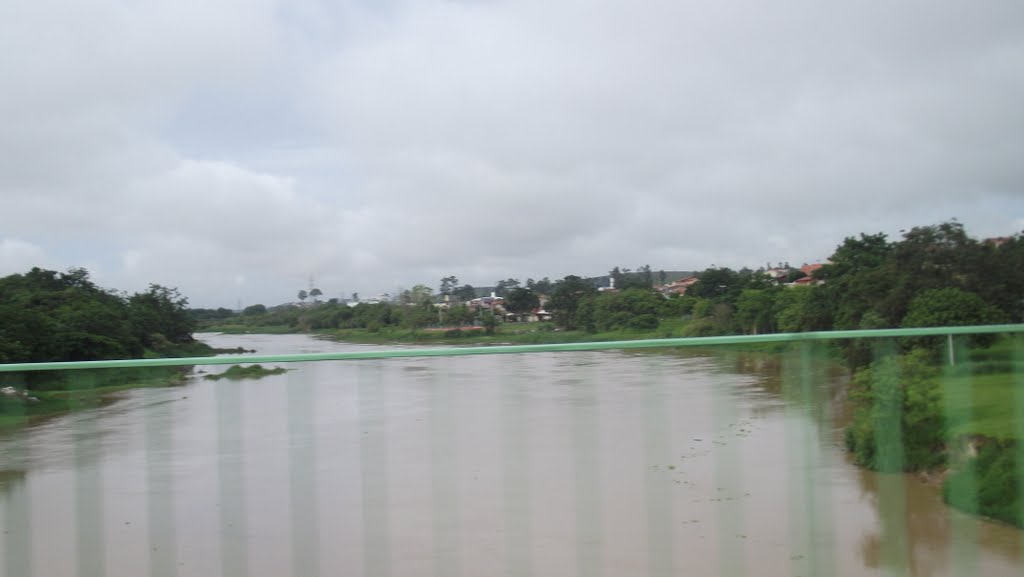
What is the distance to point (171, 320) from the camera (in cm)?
944

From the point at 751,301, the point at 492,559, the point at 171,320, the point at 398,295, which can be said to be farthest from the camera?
the point at 398,295

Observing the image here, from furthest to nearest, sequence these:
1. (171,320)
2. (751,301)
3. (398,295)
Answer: (398,295) < (171,320) < (751,301)

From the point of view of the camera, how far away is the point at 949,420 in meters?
2.60

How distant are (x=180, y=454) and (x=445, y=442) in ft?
3.25

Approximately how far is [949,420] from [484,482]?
5.61 ft

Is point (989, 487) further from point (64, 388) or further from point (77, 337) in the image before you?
point (77, 337)

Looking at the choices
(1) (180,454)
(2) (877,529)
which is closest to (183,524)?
(1) (180,454)

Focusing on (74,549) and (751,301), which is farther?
(751,301)

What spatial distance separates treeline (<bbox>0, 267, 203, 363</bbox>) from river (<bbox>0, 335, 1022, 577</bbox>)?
3789 mm

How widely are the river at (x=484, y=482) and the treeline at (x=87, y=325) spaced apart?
A: 149 inches

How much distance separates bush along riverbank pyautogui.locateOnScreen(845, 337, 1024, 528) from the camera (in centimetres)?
255

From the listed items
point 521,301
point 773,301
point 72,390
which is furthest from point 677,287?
point 72,390

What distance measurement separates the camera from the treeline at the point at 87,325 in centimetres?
631

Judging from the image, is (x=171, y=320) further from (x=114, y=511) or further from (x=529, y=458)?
(x=529, y=458)
